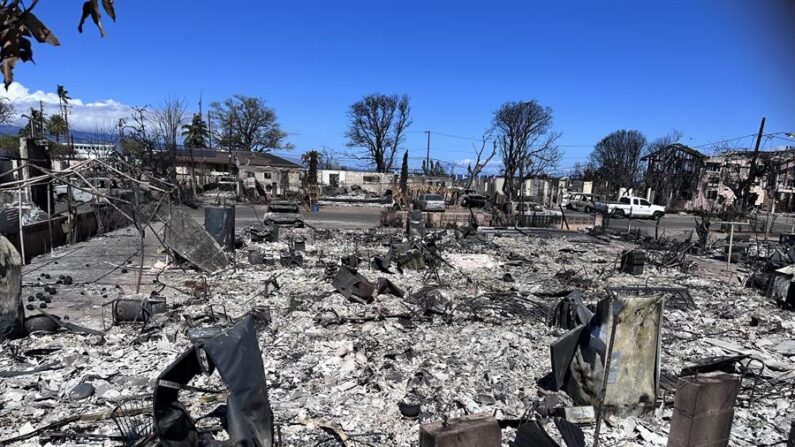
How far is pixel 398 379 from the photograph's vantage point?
5.45 m

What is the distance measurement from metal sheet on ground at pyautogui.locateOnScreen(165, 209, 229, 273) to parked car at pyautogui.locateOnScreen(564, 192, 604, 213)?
3220 centimetres

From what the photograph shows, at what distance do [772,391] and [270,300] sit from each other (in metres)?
7.63

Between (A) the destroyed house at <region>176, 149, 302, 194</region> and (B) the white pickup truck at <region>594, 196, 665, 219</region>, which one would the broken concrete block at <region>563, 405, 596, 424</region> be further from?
(A) the destroyed house at <region>176, 149, 302, 194</region>

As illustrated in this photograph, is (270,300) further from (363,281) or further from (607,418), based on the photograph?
(607,418)

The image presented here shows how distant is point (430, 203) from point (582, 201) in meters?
Result: 18.4

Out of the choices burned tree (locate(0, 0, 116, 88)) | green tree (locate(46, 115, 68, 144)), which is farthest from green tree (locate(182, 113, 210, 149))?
burned tree (locate(0, 0, 116, 88))

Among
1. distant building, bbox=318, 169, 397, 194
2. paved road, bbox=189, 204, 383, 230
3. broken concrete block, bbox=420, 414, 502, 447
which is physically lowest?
paved road, bbox=189, 204, 383, 230

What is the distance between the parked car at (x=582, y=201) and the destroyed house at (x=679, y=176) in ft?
27.9

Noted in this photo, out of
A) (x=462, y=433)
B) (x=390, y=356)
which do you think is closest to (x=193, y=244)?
(x=390, y=356)

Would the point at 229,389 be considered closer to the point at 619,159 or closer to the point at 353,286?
the point at 353,286

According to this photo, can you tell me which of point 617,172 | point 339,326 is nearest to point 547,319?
point 339,326

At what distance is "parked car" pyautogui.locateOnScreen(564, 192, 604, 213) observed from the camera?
3761 centimetres

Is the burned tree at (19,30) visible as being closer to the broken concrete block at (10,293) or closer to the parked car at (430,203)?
the broken concrete block at (10,293)

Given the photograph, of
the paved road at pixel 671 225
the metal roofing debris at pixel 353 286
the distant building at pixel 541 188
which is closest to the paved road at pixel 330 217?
the distant building at pixel 541 188
